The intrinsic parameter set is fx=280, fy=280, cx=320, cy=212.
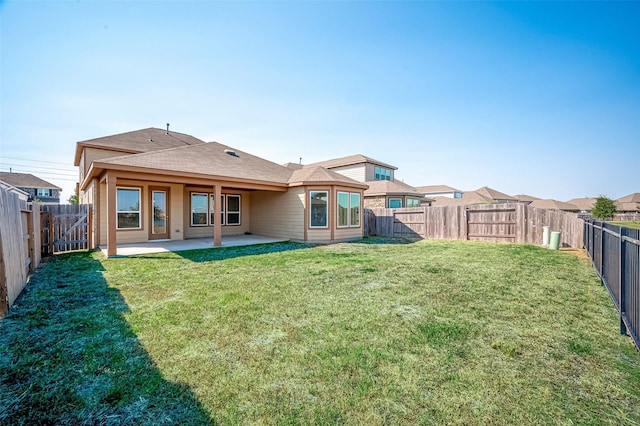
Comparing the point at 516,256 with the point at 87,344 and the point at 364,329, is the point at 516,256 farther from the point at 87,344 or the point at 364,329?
the point at 87,344

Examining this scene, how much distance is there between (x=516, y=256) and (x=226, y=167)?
36.5 feet

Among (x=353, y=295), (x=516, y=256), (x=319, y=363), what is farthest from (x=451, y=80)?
(x=319, y=363)

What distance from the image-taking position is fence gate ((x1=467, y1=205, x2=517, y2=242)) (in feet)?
40.8

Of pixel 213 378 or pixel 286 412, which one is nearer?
pixel 286 412

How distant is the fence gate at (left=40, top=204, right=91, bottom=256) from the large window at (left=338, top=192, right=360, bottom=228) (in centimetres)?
983

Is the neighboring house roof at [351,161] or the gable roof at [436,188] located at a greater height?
the neighboring house roof at [351,161]

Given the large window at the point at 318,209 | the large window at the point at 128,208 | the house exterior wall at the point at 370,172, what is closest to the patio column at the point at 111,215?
the large window at the point at 128,208

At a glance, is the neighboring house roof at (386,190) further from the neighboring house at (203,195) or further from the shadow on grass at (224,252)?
the shadow on grass at (224,252)

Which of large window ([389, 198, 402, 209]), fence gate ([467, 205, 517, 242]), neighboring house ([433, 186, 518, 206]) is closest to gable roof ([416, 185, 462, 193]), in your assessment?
neighboring house ([433, 186, 518, 206])

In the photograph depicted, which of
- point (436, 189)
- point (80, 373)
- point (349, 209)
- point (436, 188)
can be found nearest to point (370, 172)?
point (349, 209)

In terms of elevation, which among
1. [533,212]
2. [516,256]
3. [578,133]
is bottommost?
[516,256]

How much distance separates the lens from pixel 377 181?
83.1ft

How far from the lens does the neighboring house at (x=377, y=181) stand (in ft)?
75.2

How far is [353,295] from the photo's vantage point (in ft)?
15.9
